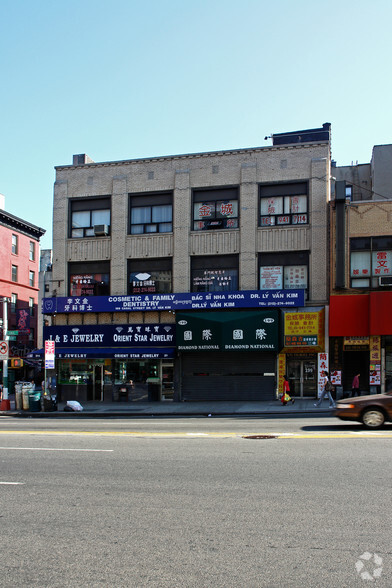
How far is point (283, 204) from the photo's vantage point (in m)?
29.9

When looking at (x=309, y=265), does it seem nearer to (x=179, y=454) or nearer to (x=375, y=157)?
(x=375, y=157)

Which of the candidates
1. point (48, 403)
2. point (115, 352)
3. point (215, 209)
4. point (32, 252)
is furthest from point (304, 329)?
point (32, 252)

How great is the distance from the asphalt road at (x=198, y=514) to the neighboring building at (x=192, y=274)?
15615mm

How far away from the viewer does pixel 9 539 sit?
6719mm

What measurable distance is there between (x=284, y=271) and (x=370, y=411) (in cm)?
1436

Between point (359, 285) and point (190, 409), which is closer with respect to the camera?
point (190, 409)

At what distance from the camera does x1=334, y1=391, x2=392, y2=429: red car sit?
51.9 feet

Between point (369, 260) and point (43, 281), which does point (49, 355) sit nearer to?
point (369, 260)

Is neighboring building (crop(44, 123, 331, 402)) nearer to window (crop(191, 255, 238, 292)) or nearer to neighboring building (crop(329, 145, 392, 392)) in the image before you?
window (crop(191, 255, 238, 292))

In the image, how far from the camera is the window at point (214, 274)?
30.3 meters

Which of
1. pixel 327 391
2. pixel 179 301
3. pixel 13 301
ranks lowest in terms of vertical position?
pixel 327 391

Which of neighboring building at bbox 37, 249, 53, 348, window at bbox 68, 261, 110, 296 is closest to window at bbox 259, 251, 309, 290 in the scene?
window at bbox 68, 261, 110, 296

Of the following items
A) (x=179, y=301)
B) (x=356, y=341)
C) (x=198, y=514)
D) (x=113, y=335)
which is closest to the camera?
(x=198, y=514)

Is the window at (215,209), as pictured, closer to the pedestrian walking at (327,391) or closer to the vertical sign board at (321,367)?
the vertical sign board at (321,367)
